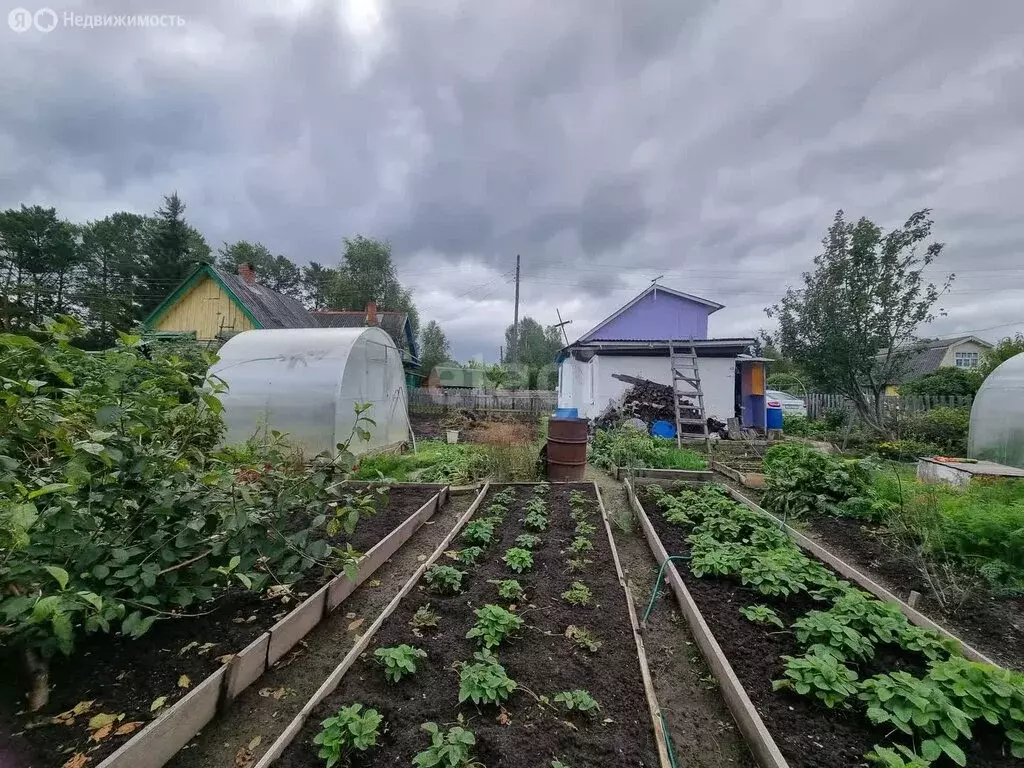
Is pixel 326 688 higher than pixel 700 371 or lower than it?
lower

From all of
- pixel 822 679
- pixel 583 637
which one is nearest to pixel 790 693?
pixel 822 679

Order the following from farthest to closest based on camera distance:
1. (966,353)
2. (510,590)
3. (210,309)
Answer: (966,353), (210,309), (510,590)

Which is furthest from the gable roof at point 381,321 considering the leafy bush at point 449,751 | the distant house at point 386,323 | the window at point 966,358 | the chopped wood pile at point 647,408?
the window at point 966,358

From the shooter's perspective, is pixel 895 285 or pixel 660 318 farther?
pixel 660 318

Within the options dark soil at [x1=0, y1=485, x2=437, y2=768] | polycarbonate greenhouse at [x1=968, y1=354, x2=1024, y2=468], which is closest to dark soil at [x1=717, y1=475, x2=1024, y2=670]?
dark soil at [x1=0, y1=485, x2=437, y2=768]

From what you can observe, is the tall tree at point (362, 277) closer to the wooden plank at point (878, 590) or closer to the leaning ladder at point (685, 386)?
the leaning ladder at point (685, 386)

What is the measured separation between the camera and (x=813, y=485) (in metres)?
5.53

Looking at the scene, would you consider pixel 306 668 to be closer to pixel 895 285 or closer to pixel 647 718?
pixel 647 718

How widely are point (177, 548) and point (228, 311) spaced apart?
50.9 ft

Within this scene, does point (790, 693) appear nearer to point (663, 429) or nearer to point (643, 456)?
point (643, 456)

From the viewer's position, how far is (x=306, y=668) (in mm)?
2506

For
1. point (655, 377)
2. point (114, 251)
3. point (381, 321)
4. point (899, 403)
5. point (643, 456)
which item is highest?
point (114, 251)

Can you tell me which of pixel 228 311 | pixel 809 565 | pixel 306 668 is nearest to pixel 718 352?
Result: pixel 809 565

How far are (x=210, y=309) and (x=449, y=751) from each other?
57.9 ft
